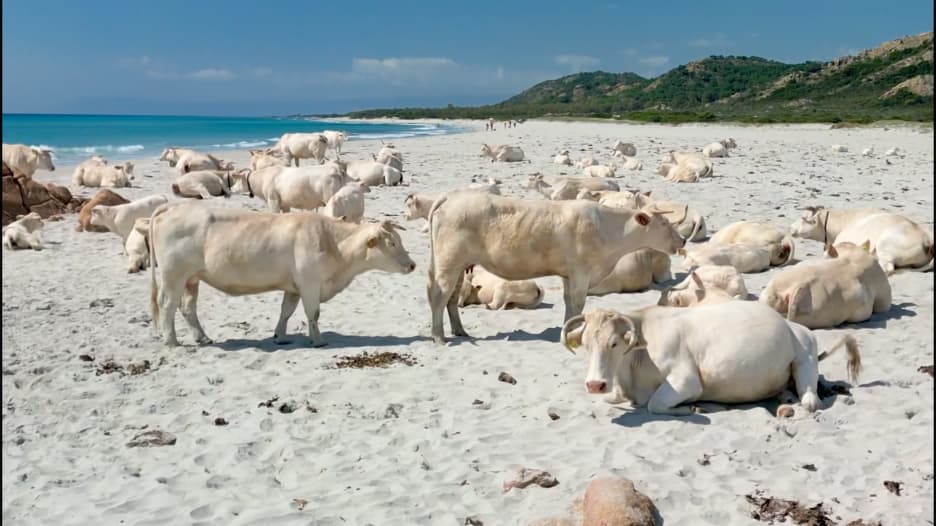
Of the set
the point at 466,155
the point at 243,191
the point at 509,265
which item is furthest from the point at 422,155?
the point at 509,265

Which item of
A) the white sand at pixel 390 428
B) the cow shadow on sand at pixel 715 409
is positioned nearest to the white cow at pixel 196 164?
the white sand at pixel 390 428

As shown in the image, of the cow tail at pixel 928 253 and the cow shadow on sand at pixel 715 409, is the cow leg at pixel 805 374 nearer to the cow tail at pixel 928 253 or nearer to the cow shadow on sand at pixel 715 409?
the cow shadow on sand at pixel 715 409

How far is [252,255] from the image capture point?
27.5ft

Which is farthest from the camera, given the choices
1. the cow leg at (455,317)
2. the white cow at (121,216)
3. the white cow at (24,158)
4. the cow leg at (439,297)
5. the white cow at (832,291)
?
the white cow at (24,158)

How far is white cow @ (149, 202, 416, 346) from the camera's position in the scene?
8.37 m

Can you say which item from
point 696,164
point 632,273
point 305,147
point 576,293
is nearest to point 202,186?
point 305,147

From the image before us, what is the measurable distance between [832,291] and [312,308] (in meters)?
5.20

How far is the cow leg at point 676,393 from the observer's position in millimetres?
6102

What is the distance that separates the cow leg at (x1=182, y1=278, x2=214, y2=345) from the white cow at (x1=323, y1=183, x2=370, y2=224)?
6.43 metres

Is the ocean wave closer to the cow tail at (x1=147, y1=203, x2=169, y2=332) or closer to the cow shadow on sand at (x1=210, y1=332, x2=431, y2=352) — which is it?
the cow tail at (x1=147, y1=203, x2=169, y2=332)

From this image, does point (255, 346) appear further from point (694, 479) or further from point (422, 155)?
point (422, 155)

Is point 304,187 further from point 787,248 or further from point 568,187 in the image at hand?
point 787,248

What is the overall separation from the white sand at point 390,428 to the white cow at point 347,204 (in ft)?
14.4

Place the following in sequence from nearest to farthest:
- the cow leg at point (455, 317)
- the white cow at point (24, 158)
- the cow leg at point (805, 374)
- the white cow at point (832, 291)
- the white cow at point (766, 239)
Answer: the cow leg at point (805, 374)
the white cow at point (832, 291)
the cow leg at point (455, 317)
the white cow at point (766, 239)
the white cow at point (24, 158)
